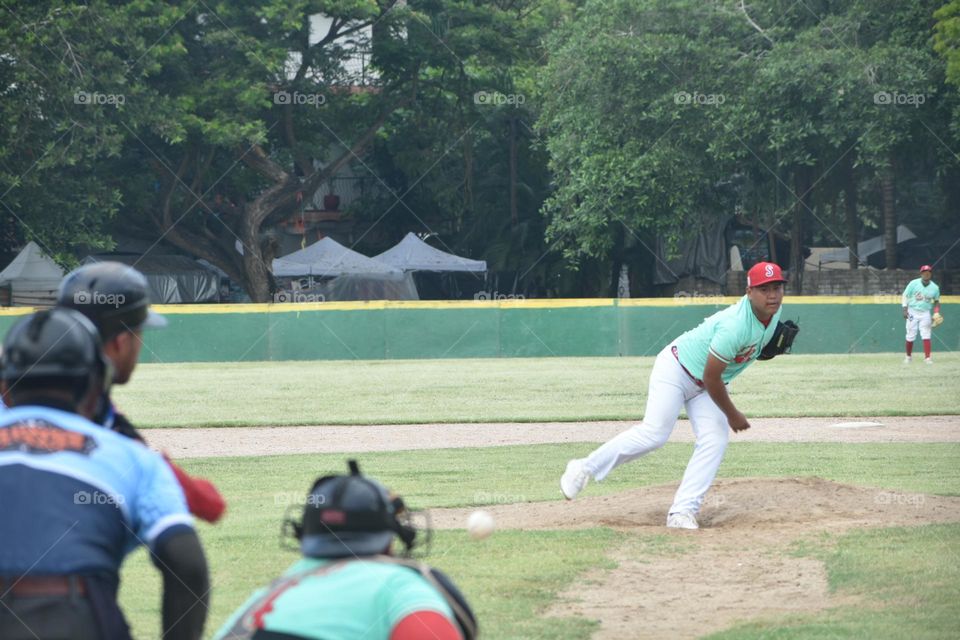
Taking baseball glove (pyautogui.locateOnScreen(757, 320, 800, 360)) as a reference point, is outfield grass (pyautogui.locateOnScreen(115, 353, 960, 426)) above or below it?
below

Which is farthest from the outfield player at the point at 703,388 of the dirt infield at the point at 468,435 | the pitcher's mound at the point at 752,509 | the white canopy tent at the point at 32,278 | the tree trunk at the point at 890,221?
the white canopy tent at the point at 32,278

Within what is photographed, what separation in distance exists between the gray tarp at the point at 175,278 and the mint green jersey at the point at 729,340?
36.2 m

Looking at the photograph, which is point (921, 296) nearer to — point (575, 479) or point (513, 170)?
point (575, 479)

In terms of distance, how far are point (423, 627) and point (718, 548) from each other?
561 centimetres

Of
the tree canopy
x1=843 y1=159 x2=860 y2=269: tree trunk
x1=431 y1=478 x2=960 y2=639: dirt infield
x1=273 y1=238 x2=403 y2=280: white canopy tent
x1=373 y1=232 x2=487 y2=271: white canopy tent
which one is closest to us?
x1=431 y1=478 x2=960 y2=639: dirt infield

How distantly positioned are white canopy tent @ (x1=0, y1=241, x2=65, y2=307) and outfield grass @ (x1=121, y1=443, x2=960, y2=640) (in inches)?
1131

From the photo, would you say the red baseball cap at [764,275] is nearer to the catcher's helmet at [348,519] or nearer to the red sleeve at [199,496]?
the red sleeve at [199,496]

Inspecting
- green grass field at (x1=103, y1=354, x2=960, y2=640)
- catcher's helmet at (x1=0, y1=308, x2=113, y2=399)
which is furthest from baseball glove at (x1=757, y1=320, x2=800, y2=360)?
catcher's helmet at (x1=0, y1=308, x2=113, y2=399)

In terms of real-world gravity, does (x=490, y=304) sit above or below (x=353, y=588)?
below

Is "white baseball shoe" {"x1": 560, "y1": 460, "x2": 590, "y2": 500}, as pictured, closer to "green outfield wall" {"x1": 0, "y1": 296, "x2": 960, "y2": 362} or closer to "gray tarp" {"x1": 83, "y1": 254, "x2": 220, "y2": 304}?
"green outfield wall" {"x1": 0, "y1": 296, "x2": 960, "y2": 362}

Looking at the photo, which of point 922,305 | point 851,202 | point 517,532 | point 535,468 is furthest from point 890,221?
point 517,532

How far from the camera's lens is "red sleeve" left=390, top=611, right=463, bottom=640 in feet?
9.38

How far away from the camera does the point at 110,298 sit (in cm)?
354

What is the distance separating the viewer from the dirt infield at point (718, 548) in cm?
653
